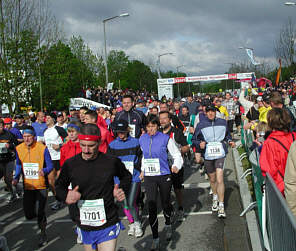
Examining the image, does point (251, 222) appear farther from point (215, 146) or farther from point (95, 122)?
point (95, 122)

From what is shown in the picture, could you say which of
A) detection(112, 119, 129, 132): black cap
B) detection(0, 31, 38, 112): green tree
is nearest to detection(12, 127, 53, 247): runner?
detection(112, 119, 129, 132): black cap

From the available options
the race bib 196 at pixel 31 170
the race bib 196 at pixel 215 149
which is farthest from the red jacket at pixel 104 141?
the race bib 196 at pixel 215 149

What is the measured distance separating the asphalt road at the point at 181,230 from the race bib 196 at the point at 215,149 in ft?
3.86

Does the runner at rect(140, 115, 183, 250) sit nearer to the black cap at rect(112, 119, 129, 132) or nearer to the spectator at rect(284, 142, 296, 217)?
the black cap at rect(112, 119, 129, 132)

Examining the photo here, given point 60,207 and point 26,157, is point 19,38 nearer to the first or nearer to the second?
point 60,207

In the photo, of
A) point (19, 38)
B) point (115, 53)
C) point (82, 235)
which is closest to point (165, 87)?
point (19, 38)

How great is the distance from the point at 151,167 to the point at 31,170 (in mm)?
1979

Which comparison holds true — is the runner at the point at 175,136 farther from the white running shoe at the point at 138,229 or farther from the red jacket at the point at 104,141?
the red jacket at the point at 104,141

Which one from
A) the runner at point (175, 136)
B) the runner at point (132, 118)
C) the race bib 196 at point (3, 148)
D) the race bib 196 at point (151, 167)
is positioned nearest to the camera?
the race bib 196 at point (151, 167)

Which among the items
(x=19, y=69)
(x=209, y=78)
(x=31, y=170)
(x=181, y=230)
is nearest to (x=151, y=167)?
(x=181, y=230)

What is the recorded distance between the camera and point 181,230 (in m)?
5.75

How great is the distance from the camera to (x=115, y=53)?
81.2 metres

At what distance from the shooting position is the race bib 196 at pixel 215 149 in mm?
6254

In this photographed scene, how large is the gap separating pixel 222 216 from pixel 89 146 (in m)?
3.80
